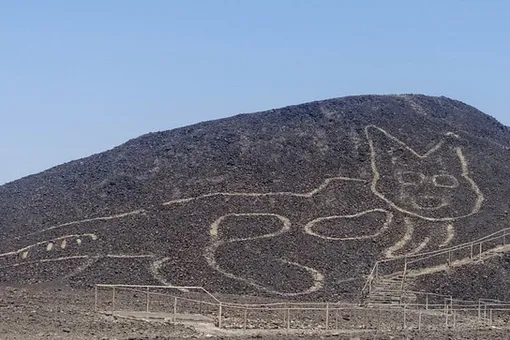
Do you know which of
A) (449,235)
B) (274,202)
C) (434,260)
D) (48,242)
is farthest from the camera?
(274,202)

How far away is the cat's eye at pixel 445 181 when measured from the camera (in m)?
53.4

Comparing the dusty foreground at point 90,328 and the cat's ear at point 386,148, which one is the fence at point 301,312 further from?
the cat's ear at point 386,148

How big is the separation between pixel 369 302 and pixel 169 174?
16.8 metres

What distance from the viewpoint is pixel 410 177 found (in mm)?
53812

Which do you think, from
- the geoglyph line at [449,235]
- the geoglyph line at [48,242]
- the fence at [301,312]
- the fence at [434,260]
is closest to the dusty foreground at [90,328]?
the fence at [301,312]

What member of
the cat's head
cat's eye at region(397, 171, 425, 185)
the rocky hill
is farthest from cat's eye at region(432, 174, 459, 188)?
cat's eye at region(397, 171, 425, 185)

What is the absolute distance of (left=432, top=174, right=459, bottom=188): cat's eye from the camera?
53375mm

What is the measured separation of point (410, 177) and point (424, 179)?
79cm

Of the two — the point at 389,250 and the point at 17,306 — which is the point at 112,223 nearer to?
the point at 389,250

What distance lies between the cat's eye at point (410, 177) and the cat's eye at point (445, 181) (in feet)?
2.50

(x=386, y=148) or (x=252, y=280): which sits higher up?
(x=386, y=148)

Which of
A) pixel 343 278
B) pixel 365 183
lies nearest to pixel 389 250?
pixel 343 278

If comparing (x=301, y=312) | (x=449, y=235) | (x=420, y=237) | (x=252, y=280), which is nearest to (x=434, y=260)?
(x=420, y=237)

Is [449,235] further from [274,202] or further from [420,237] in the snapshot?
[274,202]
